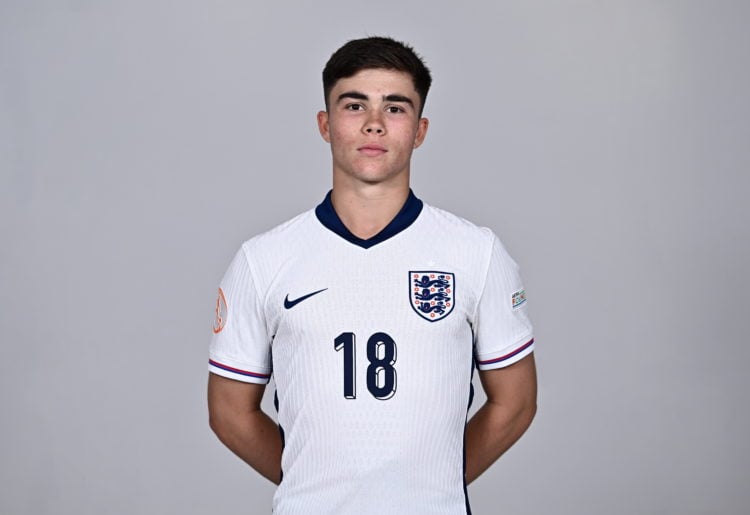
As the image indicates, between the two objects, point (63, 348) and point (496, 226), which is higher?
point (496, 226)

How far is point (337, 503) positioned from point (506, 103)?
2.34m

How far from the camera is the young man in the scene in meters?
2.45

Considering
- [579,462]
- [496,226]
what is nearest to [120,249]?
[496,226]

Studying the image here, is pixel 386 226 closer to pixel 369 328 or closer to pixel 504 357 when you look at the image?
pixel 369 328

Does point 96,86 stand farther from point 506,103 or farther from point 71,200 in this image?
point 506,103

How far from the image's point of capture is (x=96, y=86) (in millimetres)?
4363

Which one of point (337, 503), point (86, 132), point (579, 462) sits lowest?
point (579, 462)

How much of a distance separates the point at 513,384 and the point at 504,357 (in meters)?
0.11

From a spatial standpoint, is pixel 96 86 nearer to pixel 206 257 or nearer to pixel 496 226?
pixel 206 257

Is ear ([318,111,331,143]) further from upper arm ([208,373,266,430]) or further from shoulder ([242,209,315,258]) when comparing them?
upper arm ([208,373,266,430])

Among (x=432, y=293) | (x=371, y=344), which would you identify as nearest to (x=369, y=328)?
(x=371, y=344)

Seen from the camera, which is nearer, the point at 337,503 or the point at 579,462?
the point at 337,503

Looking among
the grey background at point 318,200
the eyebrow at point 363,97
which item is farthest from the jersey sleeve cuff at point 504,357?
the grey background at point 318,200

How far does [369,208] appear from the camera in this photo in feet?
8.55
